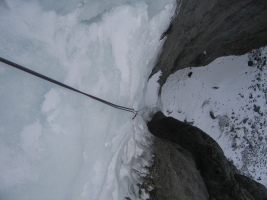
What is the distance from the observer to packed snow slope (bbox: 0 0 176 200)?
61.9 inches

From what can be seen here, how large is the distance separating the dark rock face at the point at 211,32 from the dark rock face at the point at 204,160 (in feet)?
4.03

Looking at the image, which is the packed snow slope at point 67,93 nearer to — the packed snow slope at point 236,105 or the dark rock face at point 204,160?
the dark rock face at point 204,160

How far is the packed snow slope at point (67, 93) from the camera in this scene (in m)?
1.57

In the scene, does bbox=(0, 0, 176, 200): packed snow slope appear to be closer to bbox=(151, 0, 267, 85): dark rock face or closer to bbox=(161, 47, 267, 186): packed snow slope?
bbox=(151, 0, 267, 85): dark rock face

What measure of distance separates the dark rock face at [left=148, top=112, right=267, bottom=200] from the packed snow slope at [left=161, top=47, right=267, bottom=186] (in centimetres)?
190

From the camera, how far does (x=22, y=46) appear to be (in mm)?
1600

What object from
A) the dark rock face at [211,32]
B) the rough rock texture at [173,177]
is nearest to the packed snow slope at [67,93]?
the rough rock texture at [173,177]

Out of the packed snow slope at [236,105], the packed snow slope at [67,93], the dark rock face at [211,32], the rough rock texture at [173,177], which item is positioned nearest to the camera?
the packed snow slope at [67,93]

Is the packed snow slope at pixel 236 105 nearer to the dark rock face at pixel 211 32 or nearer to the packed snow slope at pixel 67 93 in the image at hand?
the dark rock face at pixel 211 32

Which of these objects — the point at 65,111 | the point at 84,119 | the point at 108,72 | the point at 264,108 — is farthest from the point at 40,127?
the point at 264,108

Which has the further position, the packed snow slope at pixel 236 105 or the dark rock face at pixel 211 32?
the packed snow slope at pixel 236 105

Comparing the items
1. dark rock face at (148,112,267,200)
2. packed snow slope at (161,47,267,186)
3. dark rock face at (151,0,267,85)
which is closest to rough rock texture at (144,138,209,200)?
dark rock face at (148,112,267,200)

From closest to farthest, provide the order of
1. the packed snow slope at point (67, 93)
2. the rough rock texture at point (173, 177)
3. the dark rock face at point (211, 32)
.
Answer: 1. the packed snow slope at point (67, 93)
2. the rough rock texture at point (173, 177)
3. the dark rock face at point (211, 32)

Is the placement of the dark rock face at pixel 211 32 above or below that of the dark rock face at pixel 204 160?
above
